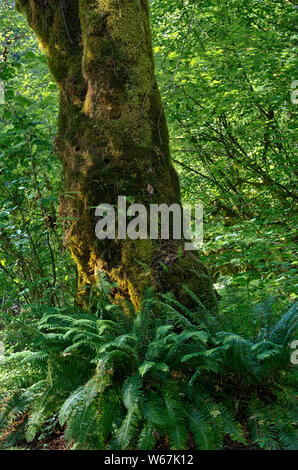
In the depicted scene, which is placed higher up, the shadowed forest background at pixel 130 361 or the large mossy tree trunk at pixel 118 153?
the large mossy tree trunk at pixel 118 153

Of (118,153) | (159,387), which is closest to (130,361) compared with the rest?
(159,387)

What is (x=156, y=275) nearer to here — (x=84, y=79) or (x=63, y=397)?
(x=63, y=397)

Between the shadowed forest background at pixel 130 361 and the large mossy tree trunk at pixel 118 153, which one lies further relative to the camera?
the large mossy tree trunk at pixel 118 153

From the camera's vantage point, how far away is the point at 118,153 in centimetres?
356

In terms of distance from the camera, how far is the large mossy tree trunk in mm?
3432

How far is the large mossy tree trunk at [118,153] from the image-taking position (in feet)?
11.3

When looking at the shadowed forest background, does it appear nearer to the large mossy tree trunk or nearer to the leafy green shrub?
the leafy green shrub

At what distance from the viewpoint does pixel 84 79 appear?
3873 millimetres

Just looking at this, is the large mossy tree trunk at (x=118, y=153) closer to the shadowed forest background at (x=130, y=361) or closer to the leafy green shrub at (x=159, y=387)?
the shadowed forest background at (x=130, y=361)

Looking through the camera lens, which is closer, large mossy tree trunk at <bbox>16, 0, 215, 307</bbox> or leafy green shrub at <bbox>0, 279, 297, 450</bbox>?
leafy green shrub at <bbox>0, 279, 297, 450</bbox>

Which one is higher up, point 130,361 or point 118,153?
point 118,153

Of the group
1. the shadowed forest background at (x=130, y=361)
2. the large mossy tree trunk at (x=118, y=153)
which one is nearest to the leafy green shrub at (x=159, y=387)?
the shadowed forest background at (x=130, y=361)

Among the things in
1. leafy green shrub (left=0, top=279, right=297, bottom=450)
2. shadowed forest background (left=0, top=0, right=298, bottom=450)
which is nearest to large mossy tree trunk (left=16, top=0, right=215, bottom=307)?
shadowed forest background (left=0, top=0, right=298, bottom=450)

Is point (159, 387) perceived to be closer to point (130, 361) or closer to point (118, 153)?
point (130, 361)
